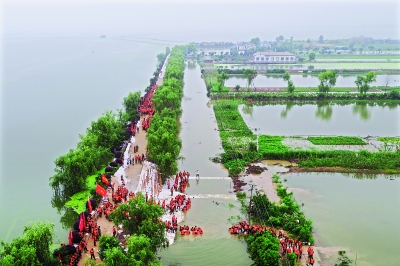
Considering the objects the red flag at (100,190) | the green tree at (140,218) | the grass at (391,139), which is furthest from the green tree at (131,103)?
the grass at (391,139)

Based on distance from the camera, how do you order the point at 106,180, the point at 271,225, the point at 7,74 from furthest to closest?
the point at 7,74 → the point at 106,180 → the point at 271,225

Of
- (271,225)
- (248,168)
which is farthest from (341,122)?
(271,225)

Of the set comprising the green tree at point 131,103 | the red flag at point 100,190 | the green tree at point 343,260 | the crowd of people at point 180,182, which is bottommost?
the green tree at point 343,260

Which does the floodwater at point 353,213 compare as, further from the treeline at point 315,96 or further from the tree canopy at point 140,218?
the treeline at point 315,96

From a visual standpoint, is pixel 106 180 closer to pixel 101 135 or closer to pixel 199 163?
pixel 101 135

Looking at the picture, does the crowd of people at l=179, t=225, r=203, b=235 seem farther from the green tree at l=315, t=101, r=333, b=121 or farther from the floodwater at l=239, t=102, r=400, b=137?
the green tree at l=315, t=101, r=333, b=121

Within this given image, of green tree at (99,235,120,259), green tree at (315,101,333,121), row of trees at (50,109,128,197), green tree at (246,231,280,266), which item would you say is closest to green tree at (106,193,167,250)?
green tree at (99,235,120,259)

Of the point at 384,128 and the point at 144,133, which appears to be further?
the point at 384,128
